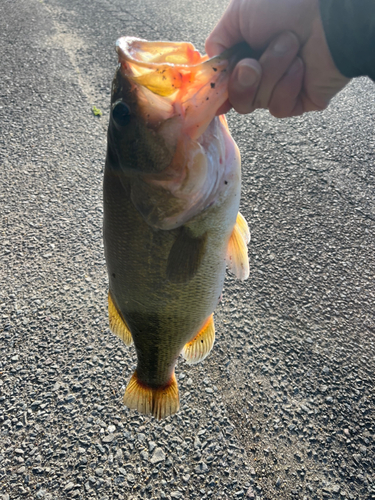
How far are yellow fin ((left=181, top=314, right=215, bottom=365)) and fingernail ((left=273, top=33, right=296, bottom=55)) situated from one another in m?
1.10

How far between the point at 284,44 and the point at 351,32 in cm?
17

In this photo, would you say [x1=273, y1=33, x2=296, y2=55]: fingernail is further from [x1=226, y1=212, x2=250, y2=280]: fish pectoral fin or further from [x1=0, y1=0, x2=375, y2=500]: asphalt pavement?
Answer: [x1=0, y1=0, x2=375, y2=500]: asphalt pavement

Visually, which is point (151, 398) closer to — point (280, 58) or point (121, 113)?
point (121, 113)

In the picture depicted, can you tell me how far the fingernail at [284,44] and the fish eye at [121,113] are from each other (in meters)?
0.47

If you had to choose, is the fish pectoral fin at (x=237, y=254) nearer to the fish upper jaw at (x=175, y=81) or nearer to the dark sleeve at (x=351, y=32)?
the fish upper jaw at (x=175, y=81)

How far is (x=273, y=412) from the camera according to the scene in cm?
220

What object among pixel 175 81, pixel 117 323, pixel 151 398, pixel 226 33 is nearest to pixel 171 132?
pixel 175 81

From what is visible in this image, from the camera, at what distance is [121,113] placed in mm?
1214

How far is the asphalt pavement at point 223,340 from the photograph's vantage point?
2.00 meters

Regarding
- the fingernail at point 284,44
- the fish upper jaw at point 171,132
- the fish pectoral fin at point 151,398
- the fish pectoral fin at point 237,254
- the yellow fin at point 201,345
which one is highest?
the fingernail at point 284,44

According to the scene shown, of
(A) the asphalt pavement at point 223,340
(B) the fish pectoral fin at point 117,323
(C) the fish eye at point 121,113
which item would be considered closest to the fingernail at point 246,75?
(C) the fish eye at point 121,113

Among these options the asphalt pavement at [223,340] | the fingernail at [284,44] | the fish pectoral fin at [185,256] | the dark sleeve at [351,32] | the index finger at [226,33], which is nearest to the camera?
the dark sleeve at [351,32]

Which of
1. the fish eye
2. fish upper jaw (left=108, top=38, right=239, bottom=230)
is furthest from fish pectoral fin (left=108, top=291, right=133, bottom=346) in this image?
the fish eye

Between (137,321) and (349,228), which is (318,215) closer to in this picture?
(349,228)
